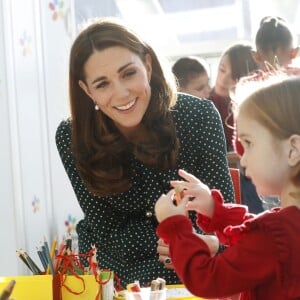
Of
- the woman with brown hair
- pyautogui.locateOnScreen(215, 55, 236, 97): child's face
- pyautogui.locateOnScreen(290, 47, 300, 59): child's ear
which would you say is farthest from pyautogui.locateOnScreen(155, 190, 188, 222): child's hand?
pyautogui.locateOnScreen(215, 55, 236, 97): child's face

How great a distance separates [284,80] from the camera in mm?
827

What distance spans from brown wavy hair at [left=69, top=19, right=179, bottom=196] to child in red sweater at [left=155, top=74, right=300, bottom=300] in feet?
1.53

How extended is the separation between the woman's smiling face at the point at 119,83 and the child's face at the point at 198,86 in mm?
1454

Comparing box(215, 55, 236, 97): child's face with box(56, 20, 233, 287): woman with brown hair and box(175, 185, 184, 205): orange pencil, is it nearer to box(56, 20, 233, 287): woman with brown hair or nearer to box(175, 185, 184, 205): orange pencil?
box(56, 20, 233, 287): woman with brown hair

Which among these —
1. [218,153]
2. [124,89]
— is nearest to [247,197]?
[218,153]

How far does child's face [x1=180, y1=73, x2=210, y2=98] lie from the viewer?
108 inches

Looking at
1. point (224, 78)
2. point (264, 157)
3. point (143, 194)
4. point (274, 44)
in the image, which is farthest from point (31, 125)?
point (264, 157)

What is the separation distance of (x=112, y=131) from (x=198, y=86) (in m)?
1.44

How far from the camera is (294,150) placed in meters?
0.78

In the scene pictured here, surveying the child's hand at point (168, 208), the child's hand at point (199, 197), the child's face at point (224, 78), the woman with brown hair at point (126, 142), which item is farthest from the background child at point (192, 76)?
the child's hand at point (168, 208)

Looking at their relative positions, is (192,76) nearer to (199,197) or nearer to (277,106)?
(199,197)

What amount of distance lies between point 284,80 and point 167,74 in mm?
560

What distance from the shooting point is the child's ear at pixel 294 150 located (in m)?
0.77

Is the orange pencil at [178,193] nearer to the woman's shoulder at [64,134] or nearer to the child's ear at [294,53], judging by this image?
the woman's shoulder at [64,134]
